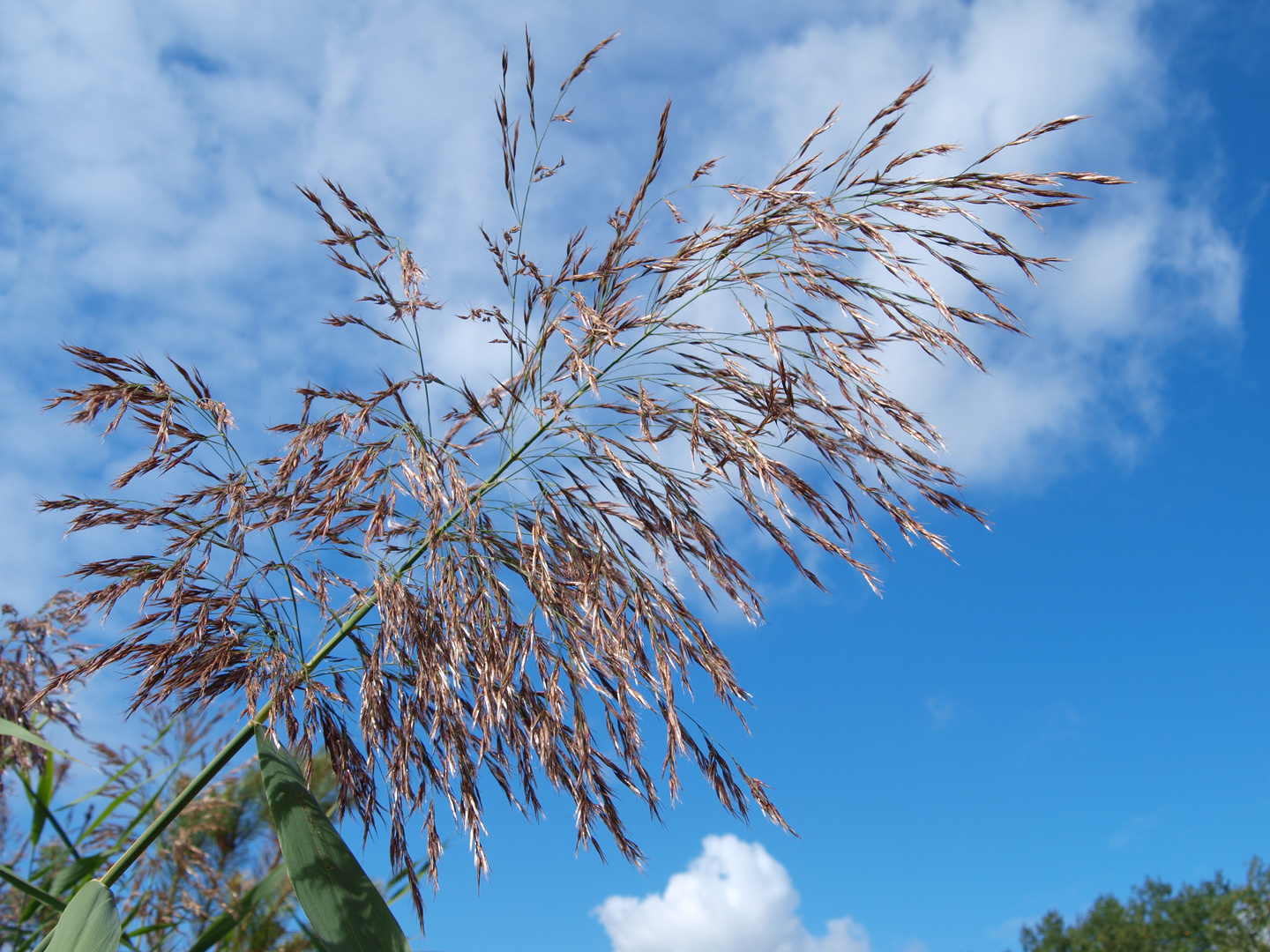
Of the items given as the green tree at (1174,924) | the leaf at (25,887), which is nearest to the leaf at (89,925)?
the leaf at (25,887)

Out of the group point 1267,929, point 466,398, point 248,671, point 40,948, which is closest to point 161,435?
point 248,671

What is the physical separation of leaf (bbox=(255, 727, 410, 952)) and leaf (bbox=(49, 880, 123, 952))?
270 millimetres

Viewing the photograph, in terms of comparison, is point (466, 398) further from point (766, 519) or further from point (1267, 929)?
point (1267, 929)

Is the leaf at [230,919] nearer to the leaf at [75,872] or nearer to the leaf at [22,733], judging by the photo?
the leaf at [75,872]

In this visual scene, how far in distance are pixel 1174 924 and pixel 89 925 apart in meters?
27.6

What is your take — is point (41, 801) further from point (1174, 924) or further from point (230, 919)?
point (1174, 924)

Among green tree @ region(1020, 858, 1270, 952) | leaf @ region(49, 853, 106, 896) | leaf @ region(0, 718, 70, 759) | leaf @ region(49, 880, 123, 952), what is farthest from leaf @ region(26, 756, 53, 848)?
green tree @ region(1020, 858, 1270, 952)

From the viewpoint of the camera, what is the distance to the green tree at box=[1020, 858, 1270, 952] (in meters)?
20.1

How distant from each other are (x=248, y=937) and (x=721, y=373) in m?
1.86

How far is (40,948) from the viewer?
1.50 meters

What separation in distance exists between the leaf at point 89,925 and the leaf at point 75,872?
0.67 meters

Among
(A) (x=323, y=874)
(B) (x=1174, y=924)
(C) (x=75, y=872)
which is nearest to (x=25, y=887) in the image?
(A) (x=323, y=874)

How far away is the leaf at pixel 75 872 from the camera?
1.99 meters

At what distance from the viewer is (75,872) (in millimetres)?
2023
